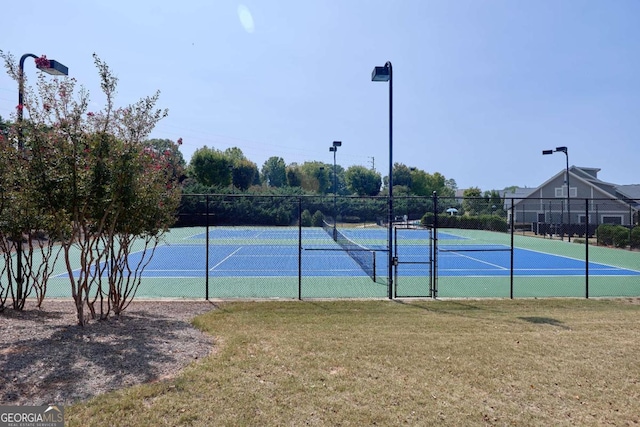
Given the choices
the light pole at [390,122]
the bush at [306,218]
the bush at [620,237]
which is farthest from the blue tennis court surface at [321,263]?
the bush at [306,218]

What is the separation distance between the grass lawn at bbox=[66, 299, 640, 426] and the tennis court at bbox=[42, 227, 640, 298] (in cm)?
308

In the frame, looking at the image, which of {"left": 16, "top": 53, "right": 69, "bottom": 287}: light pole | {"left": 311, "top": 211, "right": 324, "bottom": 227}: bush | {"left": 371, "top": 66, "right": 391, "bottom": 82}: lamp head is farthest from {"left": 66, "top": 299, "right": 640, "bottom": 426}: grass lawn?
{"left": 311, "top": 211, "right": 324, "bottom": 227}: bush

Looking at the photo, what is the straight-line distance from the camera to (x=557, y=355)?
221 inches

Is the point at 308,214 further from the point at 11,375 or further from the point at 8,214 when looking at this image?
the point at 11,375

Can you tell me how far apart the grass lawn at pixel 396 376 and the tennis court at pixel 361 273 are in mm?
3083

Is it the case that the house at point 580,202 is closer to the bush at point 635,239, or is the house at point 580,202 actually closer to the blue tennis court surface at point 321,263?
the bush at point 635,239

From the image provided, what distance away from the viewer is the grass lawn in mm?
3820

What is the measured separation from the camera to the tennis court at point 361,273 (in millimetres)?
11758

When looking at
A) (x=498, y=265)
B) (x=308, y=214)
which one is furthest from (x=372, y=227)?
(x=498, y=265)

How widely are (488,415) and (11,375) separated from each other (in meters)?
4.77

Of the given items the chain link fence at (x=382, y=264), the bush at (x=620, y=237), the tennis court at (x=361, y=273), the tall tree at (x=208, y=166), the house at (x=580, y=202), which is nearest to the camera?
the chain link fence at (x=382, y=264)

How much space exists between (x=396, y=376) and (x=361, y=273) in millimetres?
10701

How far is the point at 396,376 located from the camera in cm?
478

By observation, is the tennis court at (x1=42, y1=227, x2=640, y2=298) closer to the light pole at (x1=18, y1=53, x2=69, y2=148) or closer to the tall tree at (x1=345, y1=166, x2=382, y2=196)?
the light pole at (x1=18, y1=53, x2=69, y2=148)
